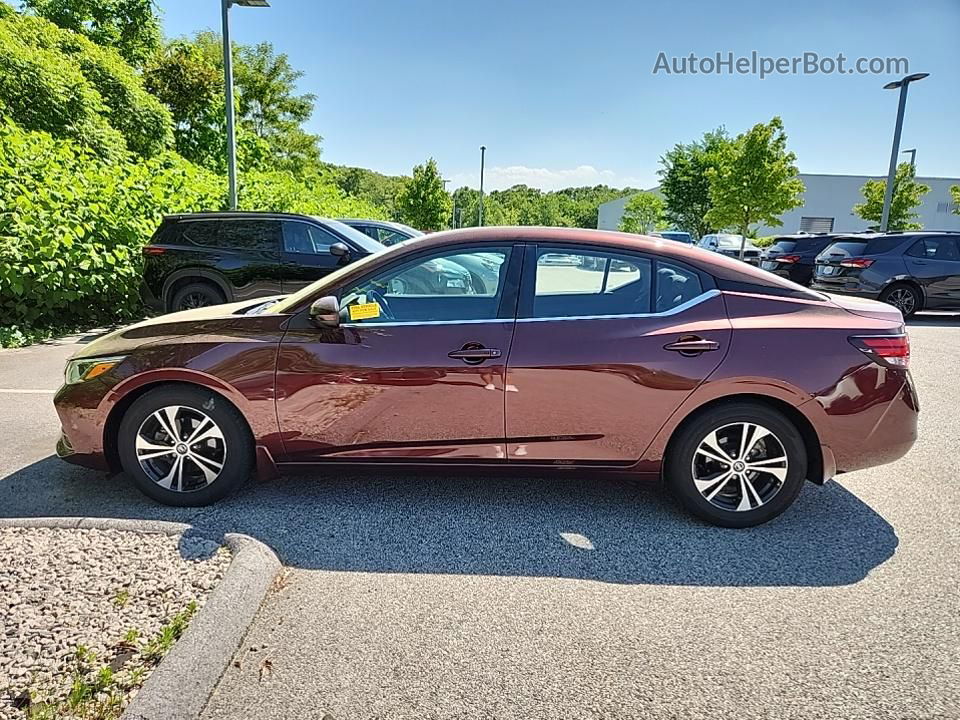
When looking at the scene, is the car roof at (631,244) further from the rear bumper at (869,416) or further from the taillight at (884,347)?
the rear bumper at (869,416)

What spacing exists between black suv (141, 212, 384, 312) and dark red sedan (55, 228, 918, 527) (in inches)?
217

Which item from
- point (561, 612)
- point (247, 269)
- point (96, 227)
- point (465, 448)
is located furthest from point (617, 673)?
point (96, 227)

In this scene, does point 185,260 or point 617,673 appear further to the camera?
point 185,260

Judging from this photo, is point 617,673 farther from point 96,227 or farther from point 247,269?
point 96,227

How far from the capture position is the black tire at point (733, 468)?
3.41 meters

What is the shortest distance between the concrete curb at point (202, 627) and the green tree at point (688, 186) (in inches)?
1906

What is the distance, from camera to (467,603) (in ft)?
9.25

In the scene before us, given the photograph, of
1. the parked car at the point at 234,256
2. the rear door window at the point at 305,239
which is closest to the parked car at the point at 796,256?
the rear door window at the point at 305,239

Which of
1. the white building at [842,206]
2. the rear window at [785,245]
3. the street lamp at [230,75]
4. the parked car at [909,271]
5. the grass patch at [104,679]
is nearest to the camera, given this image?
the grass patch at [104,679]

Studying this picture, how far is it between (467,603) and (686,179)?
4970 cm

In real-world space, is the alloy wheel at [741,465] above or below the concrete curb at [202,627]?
above

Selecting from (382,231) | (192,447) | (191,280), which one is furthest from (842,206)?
(192,447)

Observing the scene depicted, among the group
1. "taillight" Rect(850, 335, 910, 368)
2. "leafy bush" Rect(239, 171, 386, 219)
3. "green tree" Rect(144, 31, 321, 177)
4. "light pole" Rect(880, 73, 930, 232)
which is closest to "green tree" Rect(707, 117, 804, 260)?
"light pole" Rect(880, 73, 930, 232)

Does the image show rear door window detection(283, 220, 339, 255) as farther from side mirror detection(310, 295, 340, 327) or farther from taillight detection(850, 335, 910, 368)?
taillight detection(850, 335, 910, 368)
